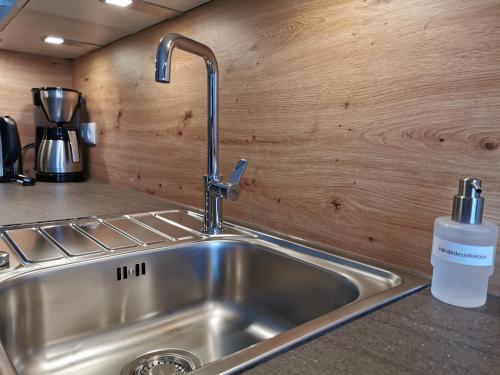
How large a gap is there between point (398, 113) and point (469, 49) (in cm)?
14

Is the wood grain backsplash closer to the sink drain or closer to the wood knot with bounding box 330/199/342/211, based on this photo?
the wood knot with bounding box 330/199/342/211

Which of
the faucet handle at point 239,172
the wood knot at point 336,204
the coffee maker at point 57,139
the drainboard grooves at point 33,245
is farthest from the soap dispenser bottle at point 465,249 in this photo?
the coffee maker at point 57,139

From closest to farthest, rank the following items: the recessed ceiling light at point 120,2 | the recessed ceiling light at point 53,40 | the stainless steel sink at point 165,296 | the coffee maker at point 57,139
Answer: the stainless steel sink at point 165,296, the recessed ceiling light at point 120,2, the recessed ceiling light at point 53,40, the coffee maker at point 57,139

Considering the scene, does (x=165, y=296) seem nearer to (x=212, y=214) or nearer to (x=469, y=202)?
(x=212, y=214)

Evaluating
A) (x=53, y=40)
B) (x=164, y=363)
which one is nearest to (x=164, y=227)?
(x=164, y=363)

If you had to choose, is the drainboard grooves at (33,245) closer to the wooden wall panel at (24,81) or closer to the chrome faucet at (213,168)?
the chrome faucet at (213,168)

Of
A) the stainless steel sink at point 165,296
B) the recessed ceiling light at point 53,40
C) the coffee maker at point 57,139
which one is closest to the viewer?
the stainless steel sink at point 165,296

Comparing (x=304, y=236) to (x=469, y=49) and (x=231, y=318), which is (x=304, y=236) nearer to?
(x=231, y=318)

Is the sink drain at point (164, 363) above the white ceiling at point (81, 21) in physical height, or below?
below

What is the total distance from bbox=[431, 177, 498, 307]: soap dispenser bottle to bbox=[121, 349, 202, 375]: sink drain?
45cm

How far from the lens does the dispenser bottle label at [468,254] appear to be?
1.68ft

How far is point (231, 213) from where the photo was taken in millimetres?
1053

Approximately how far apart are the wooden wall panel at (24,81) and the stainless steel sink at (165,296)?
1110 millimetres

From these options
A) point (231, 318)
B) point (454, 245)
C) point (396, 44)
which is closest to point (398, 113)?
point (396, 44)
